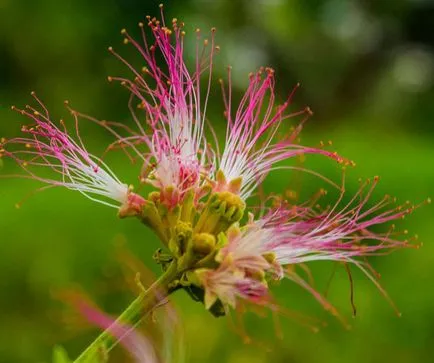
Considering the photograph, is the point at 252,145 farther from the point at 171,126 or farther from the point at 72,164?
the point at 72,164

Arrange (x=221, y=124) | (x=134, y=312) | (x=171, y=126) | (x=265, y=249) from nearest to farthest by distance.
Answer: (x=134, y=312), (x=265, y=249), (x=171, y=126), (x=221, y=124)

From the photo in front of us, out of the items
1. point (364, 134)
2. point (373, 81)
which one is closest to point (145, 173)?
point (364, 134)

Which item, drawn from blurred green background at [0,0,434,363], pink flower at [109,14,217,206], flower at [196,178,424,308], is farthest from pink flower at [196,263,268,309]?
blurred green background at [0,0,434,363]

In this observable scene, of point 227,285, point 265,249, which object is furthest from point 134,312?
point 265,249

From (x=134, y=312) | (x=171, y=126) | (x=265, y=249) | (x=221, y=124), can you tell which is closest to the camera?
(x=134, y=312)

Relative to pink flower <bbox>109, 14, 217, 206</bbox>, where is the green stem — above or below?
below

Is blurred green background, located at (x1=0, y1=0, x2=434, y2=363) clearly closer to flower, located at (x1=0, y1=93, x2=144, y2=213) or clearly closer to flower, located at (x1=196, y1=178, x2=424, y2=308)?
flower, located at (x1=0, y1=93, x2=144, y2=213)
